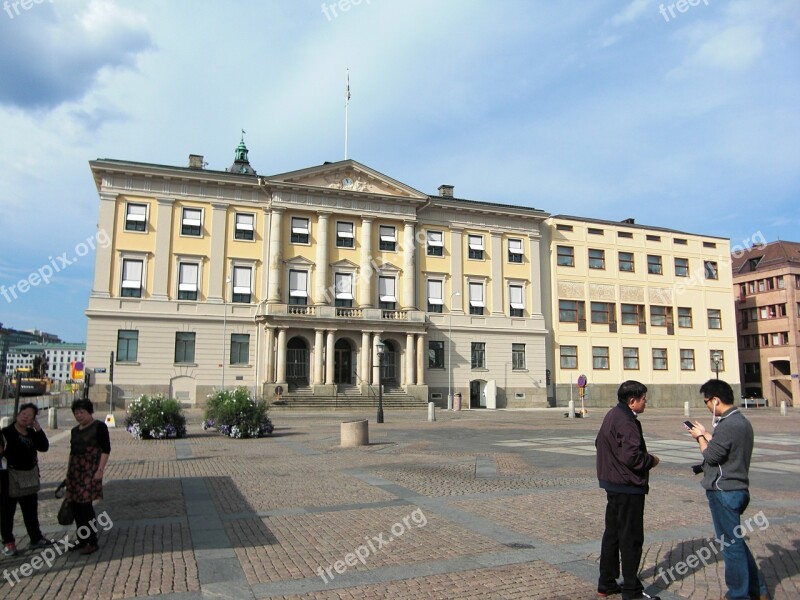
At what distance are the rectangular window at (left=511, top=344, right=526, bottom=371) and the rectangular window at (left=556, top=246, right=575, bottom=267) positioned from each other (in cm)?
806

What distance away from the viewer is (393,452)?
642 inches

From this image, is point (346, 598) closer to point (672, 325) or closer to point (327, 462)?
point (327, 462)

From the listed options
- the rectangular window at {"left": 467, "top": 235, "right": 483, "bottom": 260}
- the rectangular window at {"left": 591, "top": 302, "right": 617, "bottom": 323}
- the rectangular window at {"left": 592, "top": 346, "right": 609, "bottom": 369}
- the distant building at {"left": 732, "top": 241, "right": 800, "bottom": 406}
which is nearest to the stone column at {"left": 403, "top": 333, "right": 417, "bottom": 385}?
the rectangular window at {"left": 467, "top": 235, "right": 483, "bottom": 260}

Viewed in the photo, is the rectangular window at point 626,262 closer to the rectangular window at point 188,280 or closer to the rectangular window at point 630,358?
the rectangular window at point 630,358

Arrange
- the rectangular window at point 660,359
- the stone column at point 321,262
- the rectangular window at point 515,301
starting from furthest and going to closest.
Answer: the rectangular window at point 660,359, the rectangular window at point 515,301, the stone column at point 321,262

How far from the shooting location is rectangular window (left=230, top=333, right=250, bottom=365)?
135ft

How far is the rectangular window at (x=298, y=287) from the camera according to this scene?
43125 mm

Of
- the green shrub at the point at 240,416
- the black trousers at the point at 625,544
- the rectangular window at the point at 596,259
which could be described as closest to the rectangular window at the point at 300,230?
the green shrub at the point at 240,416

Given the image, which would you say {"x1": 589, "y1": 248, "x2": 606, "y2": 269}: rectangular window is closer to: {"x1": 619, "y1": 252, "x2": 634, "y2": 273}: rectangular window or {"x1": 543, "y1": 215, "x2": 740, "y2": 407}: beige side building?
{"x1": 543, "y1": 215, "x2": 740, "y2": 407}: beige side building

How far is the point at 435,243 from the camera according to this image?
Answer: 1864 inches

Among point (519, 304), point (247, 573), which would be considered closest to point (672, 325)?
point (519, 304)

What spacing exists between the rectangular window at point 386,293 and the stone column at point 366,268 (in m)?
1.05

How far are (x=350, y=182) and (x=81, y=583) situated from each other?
4063 centimetres

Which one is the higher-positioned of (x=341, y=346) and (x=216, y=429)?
(x=341, y=346)
